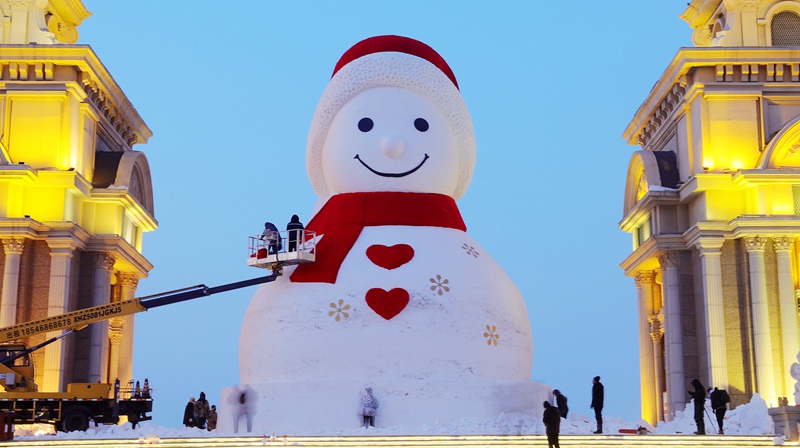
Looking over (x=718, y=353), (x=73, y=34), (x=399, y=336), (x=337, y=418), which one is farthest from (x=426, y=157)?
(x=73, y=34)

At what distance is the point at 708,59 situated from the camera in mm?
37750

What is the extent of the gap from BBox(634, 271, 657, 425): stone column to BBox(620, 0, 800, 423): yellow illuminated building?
1653 mm

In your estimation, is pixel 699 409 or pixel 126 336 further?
pixel 126 336

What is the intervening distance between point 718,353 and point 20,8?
24186 mm

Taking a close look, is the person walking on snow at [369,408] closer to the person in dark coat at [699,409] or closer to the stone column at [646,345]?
the person in dark coat at [699,409]

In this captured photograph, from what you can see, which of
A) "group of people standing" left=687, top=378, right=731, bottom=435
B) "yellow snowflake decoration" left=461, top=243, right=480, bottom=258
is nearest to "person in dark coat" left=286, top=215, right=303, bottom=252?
"yellow snowflake decoration" left=461, top=243, right=480, bottom=258

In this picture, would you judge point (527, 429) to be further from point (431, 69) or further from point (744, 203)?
point (744, 203)

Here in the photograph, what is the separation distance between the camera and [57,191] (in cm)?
3578

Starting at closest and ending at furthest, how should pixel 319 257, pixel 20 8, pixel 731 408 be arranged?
pixel 319 257
pixel 731 408
pixel 20 8

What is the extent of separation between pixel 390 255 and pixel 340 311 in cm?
156

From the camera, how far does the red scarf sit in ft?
80.6

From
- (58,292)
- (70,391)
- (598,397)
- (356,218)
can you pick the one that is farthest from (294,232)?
(58,292)

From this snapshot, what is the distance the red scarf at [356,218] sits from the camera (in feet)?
80.6

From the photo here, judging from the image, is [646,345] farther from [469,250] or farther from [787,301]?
[469,250]
